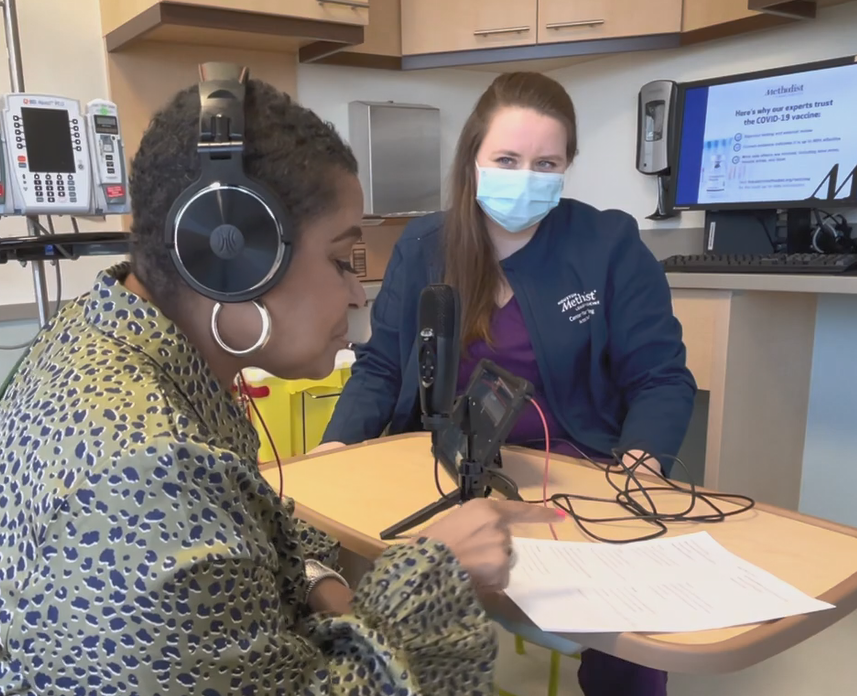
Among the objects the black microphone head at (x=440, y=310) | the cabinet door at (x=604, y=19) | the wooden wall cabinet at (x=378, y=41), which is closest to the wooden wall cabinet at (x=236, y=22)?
the wooden wall cabinet at (x=378, y=41)

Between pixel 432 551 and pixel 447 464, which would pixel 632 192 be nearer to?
pixel 447 464

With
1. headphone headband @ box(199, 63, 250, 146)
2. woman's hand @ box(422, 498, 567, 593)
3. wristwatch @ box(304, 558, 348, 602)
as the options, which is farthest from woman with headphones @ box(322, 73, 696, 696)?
headphone headband @ box(199, 63, 250, 146)

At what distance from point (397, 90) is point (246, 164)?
239 centimetres

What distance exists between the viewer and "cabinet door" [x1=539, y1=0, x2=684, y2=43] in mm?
2383

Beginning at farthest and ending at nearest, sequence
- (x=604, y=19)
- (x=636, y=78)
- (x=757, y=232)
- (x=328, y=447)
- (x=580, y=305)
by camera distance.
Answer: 1. (x=636, y=78)
2. (x=604, y=19)
3. (x=757, y=232)
4. (x=580, y=305)
5. (x=328, y=447)

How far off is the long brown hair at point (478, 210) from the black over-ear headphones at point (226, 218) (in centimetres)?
80

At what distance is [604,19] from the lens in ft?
8.06

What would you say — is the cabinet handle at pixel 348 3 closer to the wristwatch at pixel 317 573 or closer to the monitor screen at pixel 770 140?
the monitor screen at pixel 770 140

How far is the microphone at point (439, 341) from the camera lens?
0.98 metres

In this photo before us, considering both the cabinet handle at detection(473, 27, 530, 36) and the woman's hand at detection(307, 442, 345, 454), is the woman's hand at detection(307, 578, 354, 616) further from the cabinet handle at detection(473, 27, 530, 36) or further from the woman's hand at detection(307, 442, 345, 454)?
the cabinet handle at detection(473, 27, 530, 36)

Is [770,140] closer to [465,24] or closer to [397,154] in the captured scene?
[465,24]

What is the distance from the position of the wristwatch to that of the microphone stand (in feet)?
0.28

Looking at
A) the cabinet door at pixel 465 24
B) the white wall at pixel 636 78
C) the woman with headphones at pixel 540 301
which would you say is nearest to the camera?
the woman with headphones at pixel 540 301

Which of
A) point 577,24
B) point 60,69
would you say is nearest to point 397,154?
point 577,24
